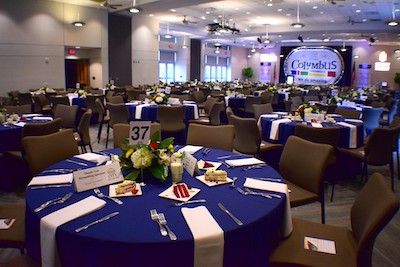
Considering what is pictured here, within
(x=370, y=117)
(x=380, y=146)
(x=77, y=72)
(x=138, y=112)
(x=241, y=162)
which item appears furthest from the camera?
(x=77, y=72)

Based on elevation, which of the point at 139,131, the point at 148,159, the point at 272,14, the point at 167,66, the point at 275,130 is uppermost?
the point at 272,14

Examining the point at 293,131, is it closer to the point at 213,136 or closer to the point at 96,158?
the point at 213,136

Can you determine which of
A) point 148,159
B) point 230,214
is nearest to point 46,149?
point 148,159

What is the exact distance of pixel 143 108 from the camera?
261 inches

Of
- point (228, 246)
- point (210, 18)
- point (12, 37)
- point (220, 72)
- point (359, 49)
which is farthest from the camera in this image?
point (220, 72)

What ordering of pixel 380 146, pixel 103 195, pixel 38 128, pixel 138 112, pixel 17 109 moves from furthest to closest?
pixel 138 112, pixel 17 109, pixel 380 146, pixel 38 128, pixel 103 195

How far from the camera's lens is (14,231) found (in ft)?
7.17

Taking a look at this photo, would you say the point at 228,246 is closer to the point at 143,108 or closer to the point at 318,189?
the point at 318,189

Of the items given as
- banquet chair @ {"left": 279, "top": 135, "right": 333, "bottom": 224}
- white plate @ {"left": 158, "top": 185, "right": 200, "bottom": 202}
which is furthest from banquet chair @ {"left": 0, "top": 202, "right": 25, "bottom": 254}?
banquet chair @ {"left": 279, "top": 135, "right": 333, "bottom": 224}

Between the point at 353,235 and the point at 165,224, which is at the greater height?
the point at 165,224

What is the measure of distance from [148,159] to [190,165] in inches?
13.3

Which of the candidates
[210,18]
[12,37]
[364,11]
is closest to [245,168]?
[12,37]

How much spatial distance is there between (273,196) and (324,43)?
2958 cm

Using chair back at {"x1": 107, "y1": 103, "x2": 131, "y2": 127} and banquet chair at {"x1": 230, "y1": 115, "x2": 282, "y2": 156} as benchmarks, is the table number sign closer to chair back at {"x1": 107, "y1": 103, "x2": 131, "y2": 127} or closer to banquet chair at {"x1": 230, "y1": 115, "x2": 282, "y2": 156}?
banquet chair at {"x1": 230, "y1": 115, "x2": 282, "y2": 156}
